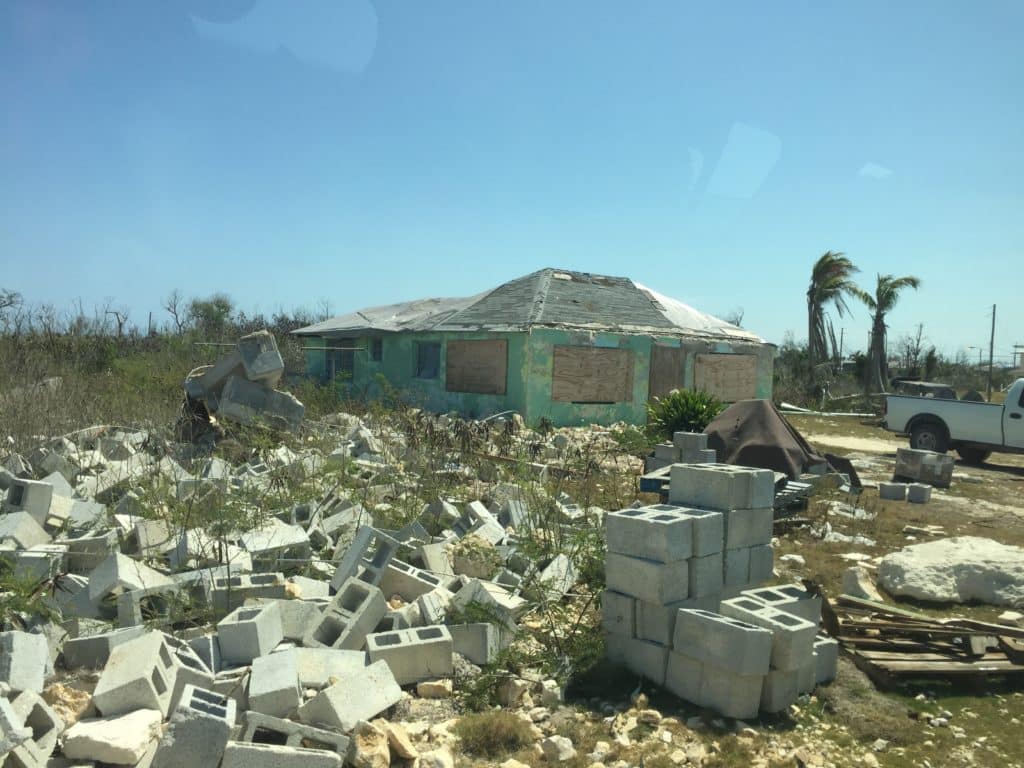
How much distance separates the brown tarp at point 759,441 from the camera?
36.4 ft

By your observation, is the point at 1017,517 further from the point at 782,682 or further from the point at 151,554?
the point at 151,554

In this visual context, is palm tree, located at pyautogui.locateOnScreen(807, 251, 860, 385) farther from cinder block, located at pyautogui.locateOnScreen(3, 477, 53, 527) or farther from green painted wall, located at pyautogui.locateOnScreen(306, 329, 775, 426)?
cinder block, located at pyautogui.locateOnScreen(3, 477, 53, 527)

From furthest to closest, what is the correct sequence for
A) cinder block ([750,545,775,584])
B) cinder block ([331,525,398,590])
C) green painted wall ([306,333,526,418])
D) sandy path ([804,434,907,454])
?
1. sandy path ([804,434,907,454])
2. green painted wall ([306,333,526,418])
3. cinder block ([331,525,398,590])
4. cinder block ([750,545,775,584])

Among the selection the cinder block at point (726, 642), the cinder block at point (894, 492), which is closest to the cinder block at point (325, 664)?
the cinder block at point (726, 642)

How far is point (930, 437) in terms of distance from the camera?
15.3 meters

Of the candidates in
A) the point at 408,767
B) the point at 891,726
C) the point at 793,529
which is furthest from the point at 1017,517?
the point at 408,767

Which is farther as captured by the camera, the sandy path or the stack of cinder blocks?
the sandy path

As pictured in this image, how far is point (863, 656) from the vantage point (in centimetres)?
510

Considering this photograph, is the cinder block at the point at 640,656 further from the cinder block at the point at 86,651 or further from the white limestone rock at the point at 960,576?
the white limestone rock at the point at 960,576

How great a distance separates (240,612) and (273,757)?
154 cm

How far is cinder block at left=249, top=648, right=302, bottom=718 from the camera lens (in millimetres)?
3896

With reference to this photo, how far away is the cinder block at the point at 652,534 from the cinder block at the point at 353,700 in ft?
5.75

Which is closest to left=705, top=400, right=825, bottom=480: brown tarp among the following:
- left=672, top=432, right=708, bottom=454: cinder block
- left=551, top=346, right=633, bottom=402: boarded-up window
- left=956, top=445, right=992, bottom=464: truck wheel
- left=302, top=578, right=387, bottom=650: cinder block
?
left=672, top=432, right=708, bottom=454: cinder block

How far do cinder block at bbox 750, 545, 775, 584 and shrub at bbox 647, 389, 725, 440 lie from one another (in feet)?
28.0
